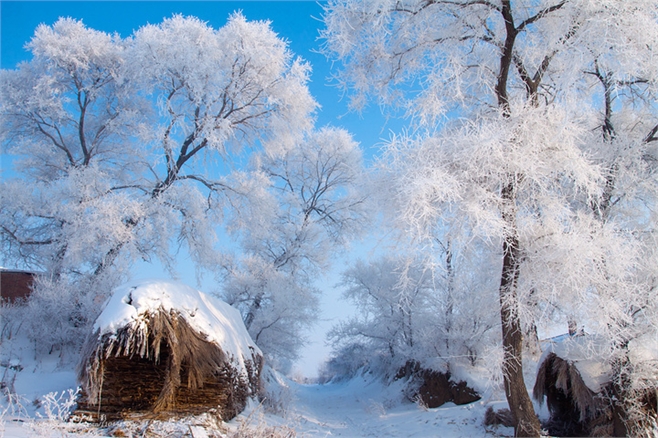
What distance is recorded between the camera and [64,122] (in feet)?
47.6

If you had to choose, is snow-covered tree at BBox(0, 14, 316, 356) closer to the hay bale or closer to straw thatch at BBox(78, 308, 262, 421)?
straw thatch at BBox(78, 308, 262, 421)

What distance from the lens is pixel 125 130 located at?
597 inches

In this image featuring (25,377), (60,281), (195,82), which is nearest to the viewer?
(25,377)

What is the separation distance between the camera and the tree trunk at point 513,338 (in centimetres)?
738

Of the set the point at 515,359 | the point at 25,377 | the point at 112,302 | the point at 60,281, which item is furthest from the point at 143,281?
the point at 515,359

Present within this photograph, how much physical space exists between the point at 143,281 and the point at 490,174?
6.02 metres

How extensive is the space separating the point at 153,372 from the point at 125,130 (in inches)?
405

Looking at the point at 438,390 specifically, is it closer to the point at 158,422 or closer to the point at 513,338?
the point at 513,338

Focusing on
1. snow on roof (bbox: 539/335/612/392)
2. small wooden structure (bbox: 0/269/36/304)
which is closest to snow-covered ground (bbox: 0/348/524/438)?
snow on roof (bbox: 539/335/612/392)

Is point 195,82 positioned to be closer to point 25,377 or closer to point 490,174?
point 25,377

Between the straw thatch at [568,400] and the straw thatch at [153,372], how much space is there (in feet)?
20.1

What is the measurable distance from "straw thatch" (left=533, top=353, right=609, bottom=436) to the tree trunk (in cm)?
136

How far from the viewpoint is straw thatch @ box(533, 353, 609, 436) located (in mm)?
8266

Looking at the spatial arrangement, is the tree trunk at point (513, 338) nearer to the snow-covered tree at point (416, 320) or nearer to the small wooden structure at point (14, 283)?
the snow-covered tree at point (416, 320)
